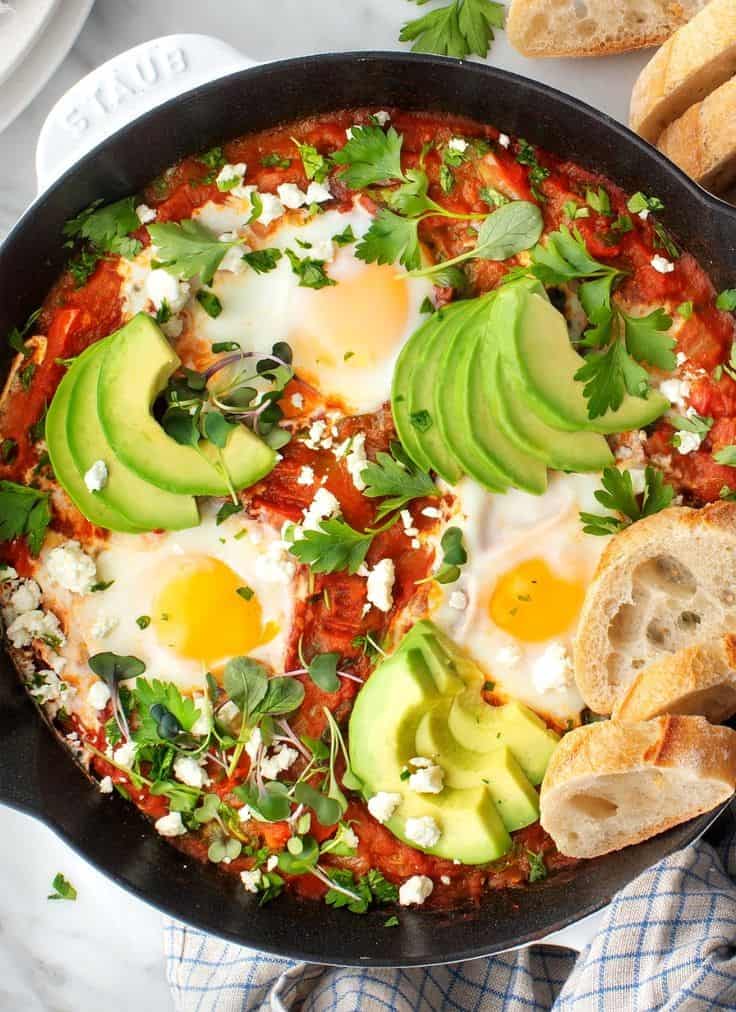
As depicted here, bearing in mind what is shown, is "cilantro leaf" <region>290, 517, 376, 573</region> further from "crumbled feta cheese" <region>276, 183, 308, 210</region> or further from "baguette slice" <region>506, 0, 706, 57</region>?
"baguette slice" <region>506, 0, 706, 57</region>

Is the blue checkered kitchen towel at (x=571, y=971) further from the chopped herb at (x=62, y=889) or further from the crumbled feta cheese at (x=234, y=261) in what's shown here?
the crumbled feta cheese at (x=234, y=261)

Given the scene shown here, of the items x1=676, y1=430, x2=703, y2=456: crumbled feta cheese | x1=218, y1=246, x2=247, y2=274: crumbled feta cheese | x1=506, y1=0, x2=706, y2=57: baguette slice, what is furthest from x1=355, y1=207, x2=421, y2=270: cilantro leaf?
x1=676, y1=430, x2=703, y2=456: crumbled feta cheese

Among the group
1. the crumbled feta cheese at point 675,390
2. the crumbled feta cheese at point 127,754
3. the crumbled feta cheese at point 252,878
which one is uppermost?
the crumbled feta cheese at point 675,390

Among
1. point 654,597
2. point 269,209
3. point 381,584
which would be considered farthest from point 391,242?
point 654,597

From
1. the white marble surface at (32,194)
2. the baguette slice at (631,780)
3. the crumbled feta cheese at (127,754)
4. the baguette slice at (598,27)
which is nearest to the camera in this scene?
the baguette slice at (631,780)

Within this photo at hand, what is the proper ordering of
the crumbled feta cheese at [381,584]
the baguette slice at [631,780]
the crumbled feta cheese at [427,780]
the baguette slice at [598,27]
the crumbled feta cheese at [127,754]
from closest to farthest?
the baguette slice at [631,780] < the crumbled feta cheese at [427,780] < the crumbled feta cheese at [381,584] < the crumbled feta cheese at [127,754] < the baguette slice at [598,27]

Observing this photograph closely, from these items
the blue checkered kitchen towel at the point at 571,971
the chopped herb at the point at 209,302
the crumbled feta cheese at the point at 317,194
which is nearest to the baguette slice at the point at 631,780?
the blue checkered kitchen towel at the point at 571,971

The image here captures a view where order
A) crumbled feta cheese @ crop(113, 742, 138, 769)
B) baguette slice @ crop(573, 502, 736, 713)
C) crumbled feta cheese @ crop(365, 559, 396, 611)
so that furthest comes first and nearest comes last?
1. crumbled feta cheese @ crop(113, 742, 138, 769)
2. crumbled feta cheese @ crop(365, 559, 396, 611)
3. baguette slice @ crop(573, 502, 736, 713)
